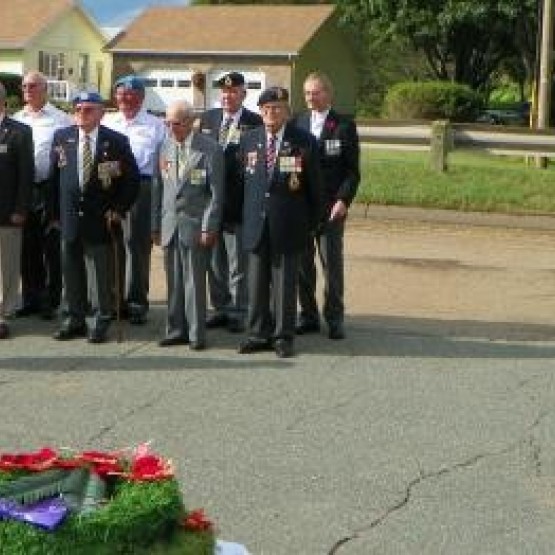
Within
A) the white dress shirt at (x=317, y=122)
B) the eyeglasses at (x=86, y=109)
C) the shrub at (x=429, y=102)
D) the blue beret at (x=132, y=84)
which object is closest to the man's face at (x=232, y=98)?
the white dress shirt at (x=317, y=122)

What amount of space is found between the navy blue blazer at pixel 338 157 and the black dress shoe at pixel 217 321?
3.98 feet

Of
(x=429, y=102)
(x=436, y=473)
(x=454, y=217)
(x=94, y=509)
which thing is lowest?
(x=436, y=473)

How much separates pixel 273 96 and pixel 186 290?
4.87 feet

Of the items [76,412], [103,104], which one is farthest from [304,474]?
[103,104]

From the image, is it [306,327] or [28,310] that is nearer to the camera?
[306,327]

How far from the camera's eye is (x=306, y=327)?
30.9ft

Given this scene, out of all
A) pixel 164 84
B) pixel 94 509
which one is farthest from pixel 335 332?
pixel 164 84

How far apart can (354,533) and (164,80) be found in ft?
164

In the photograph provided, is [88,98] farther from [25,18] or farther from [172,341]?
[25,18]

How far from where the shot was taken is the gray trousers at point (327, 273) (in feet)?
30.0

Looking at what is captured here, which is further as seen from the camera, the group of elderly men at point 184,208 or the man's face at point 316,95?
the man's face at point 316,95

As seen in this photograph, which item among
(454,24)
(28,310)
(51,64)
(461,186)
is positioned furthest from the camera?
(51,64)

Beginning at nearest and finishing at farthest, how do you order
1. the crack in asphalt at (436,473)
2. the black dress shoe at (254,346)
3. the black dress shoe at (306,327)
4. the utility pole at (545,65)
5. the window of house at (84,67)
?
1. the crack in asphalt at (436,473)
2. the black dress shoe at (254,346)
3. the black dress shoe at (306,327)
4. the utility pole at (545,65)
5. the window of house at (84,67)

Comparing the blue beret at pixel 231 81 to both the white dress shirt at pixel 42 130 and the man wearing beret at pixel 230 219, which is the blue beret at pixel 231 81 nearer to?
the man wearing beret at pixel 230 219
